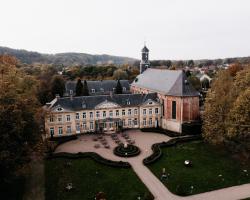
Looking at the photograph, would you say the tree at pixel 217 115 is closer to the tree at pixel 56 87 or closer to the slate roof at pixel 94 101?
the slate roof at pixel 94 101

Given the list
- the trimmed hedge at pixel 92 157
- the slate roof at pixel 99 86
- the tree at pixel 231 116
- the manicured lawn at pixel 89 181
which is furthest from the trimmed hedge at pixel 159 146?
the slate roof at pixel 99 86

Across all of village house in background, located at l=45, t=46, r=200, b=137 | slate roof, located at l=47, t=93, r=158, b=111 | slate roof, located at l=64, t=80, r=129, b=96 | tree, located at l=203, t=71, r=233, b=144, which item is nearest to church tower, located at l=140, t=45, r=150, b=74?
slate roof, located at l=64, t=80, r=129, b=96

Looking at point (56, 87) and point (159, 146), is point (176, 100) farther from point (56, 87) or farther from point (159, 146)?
point (56, 87)

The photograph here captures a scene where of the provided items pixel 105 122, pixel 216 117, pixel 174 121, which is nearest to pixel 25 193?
pixel 105 122

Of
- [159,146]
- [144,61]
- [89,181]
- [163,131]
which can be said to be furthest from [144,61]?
[89,181]

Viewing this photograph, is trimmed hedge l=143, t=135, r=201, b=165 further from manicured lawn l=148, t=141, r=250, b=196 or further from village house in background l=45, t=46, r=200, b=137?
village house in background l=45, t=46, r=200, b=137

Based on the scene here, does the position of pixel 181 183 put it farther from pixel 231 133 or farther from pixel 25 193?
pixel 25 193
